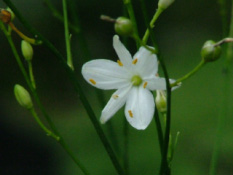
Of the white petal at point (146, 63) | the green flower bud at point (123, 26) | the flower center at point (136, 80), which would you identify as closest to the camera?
the green flower bud at point (123, 26)

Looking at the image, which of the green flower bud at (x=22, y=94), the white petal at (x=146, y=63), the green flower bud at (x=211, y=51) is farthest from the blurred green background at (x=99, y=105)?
the green flower bud at (x=211, y=51)

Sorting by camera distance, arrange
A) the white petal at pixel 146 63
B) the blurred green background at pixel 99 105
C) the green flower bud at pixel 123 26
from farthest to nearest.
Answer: the blurred green background at pixel 99 105 → the white petal at pixel 146 63 → the green flower bud at pixel 123 26

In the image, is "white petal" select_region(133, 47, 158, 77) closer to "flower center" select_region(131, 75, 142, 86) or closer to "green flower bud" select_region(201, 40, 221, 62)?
"flower center" select_region(131, 75, 142, 86)

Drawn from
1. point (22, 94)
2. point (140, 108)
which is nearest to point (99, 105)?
point (22, 94)

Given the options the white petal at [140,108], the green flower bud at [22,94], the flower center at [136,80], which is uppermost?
the green flower bud at [22,94]

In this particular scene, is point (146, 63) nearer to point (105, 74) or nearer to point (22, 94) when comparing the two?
point (105, 74)

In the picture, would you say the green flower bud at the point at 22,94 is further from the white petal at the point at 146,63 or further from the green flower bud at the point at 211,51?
the green flower bud at the point at 211,51

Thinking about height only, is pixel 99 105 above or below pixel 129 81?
below
